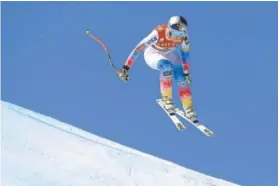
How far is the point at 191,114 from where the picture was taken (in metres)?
5.52

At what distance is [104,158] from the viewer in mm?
8492

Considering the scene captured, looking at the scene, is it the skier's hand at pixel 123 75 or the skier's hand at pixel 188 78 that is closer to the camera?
the skier's hand at pixel 123 75

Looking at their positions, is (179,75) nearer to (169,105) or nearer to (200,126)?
(169,105)

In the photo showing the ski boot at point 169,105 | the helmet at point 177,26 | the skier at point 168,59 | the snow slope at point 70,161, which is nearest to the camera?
the helmet at point 177,26

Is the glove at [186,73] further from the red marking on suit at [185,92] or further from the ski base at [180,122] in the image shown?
the ski base at [180,122]

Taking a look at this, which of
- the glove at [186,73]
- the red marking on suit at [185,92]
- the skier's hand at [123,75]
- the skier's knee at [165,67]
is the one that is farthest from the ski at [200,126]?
the skier's hand at [123,75]

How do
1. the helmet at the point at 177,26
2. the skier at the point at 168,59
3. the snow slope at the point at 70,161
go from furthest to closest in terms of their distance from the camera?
1. the snow slope at the point at 70,161
2. the skier at the point at 168,59
3. the helmet at the point at 177,26

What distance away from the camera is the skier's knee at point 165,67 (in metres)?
5.37

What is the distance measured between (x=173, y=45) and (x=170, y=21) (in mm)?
278

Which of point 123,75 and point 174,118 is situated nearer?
point 123,75

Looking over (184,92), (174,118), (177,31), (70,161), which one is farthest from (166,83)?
(70,161)

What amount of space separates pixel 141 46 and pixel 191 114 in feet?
2.41

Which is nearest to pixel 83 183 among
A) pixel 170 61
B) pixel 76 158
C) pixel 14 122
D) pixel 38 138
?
pixel 76 158

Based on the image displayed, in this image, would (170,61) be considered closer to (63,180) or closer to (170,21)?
(170,21)
